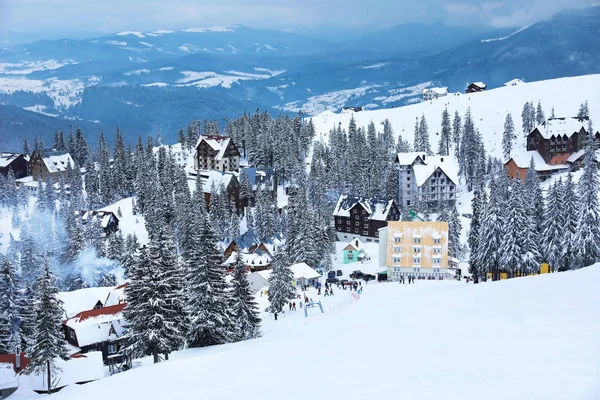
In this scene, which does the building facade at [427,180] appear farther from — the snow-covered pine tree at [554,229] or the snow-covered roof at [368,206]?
the snow-covered pine tree at [554,229]

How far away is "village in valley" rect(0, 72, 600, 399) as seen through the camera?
4241 centimetres

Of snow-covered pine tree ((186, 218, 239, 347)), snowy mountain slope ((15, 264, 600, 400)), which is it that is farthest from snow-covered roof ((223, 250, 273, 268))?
snowy mountain slope ((15, 264, 600, 400))

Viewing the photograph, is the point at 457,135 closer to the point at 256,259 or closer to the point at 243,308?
the point at 256,259

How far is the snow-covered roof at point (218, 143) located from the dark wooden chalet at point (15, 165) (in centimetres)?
4550

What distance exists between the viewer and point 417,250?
76.5m

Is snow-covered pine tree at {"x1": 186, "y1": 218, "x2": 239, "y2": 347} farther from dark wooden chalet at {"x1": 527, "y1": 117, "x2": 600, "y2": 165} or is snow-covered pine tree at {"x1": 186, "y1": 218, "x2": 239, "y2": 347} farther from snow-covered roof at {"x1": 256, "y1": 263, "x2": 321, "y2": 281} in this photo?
dark wooden chalet at {"x1": 527, "y1": 117, "x2": 600, "y2": 165}

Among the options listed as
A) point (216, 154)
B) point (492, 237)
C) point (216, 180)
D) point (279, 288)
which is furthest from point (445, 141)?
point (279, 288)

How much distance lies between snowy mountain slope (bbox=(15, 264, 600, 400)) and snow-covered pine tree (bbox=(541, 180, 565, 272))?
70.6 ft

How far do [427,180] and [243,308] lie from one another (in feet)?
244

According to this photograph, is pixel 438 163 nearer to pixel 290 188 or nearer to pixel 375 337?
pixel 290 188

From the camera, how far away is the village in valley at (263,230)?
42406mm

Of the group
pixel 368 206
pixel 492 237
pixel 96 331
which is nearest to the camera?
pixel 96 331

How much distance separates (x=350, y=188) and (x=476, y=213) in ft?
150

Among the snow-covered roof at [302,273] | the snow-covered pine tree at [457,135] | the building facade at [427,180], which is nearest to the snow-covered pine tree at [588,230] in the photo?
the snow-covered roof at [302,273]
